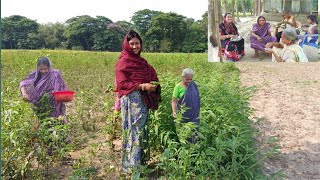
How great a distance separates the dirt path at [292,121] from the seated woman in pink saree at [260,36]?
618 millimetres

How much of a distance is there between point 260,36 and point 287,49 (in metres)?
0.46

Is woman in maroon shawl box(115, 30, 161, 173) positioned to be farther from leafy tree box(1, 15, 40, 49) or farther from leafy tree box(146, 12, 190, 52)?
leafy tree box(1, 15, 40, 49)

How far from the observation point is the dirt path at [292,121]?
11.4ft

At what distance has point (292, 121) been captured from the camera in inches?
Answer: 191

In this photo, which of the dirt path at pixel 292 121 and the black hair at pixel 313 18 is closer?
the dirt path at pixel 292 121

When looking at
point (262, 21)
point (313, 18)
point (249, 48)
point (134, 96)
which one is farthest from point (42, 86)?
point (313, 18)

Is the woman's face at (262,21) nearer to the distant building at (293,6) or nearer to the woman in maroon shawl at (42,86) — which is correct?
the distant building at (293,6)

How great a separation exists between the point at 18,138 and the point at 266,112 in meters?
3.88

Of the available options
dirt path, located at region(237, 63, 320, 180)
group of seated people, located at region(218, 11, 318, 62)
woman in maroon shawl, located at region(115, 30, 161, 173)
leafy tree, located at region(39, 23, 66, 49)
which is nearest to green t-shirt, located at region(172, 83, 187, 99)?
woman in maroon shawl, located at region(115, 30, 161, 173)

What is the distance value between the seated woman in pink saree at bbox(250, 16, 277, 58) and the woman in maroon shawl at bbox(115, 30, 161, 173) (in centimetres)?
273

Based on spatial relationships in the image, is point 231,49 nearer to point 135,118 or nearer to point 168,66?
point 135,118

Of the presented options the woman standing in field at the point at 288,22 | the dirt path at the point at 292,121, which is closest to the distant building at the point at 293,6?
the woman standing in field at the point at 288,22

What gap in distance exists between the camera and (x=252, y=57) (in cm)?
523

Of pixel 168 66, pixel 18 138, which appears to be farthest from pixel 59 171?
pixel 168 66
